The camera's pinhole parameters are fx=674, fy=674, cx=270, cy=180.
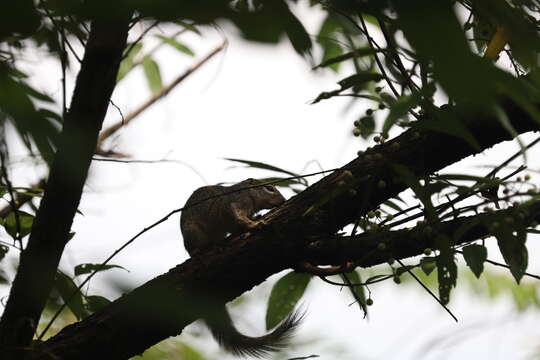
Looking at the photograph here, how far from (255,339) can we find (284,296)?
18.0 inches

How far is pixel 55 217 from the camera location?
1.44m

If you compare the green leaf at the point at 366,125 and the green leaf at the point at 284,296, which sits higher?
the green leaf at the point at 366,125

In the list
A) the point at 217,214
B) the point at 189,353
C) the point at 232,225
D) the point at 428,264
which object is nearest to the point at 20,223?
the point at 428,264

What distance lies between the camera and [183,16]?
42 cm

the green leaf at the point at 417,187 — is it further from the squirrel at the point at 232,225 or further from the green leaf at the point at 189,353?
the green leaf at the point at 189,353

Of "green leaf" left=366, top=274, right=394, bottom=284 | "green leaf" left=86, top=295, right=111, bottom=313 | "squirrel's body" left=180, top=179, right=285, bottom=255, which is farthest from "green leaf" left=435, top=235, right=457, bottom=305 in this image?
"squirrel's body" left=180, top=179, right=285, bottom=255

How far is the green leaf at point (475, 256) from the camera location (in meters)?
1.33

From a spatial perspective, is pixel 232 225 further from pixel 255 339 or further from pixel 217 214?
pixel 255 339

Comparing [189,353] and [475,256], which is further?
[189,353]

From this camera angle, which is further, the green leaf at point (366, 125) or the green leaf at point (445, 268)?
the green leaf at point (366, 125)

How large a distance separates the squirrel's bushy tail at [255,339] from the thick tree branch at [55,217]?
0.63 metres

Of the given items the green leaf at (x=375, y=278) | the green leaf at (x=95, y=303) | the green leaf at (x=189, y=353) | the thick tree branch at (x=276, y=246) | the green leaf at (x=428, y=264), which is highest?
the green leaf at (x=95, y=303)

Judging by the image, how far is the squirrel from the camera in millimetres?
2211

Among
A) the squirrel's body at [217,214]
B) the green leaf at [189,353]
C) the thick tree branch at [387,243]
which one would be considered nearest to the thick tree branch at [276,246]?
the thick tree branch at [387,243]
